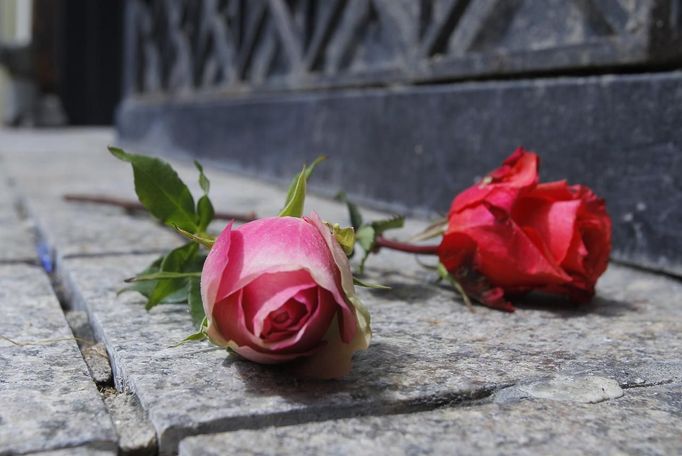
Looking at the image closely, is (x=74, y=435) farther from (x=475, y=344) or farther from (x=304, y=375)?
(x=475, y=344)

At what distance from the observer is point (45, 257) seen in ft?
5.00

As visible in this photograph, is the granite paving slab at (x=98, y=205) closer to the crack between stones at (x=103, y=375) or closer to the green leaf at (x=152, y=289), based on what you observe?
the crack between stones at (x=103, y=375)

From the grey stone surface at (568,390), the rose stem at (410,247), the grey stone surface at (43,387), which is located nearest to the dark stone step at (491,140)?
the rose stem at (410,247)

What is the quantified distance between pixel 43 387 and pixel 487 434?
0.42m

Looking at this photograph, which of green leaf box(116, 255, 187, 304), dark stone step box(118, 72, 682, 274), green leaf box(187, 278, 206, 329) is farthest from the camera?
dark stone step box(118, 72, 682, 274)

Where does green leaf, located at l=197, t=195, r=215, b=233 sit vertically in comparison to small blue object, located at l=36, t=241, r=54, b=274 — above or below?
above

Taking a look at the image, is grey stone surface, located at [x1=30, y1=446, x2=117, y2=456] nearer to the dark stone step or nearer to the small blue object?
the small blue object

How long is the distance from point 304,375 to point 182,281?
269 mm

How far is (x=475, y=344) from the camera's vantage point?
0.94 metres

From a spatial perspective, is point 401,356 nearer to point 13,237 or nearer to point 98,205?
point 13,237

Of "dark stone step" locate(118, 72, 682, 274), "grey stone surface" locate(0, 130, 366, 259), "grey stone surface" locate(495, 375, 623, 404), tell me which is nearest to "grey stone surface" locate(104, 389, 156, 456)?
"grey stone surface" locate(495, 375, 623, 404)

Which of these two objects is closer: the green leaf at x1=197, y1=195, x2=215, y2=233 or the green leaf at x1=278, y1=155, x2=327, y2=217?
the green leaf at x1=278, y1=155, x2=327, y2=217

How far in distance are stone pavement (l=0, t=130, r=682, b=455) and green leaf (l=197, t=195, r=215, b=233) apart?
0.13 m

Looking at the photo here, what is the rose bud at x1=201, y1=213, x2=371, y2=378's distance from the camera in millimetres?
657
